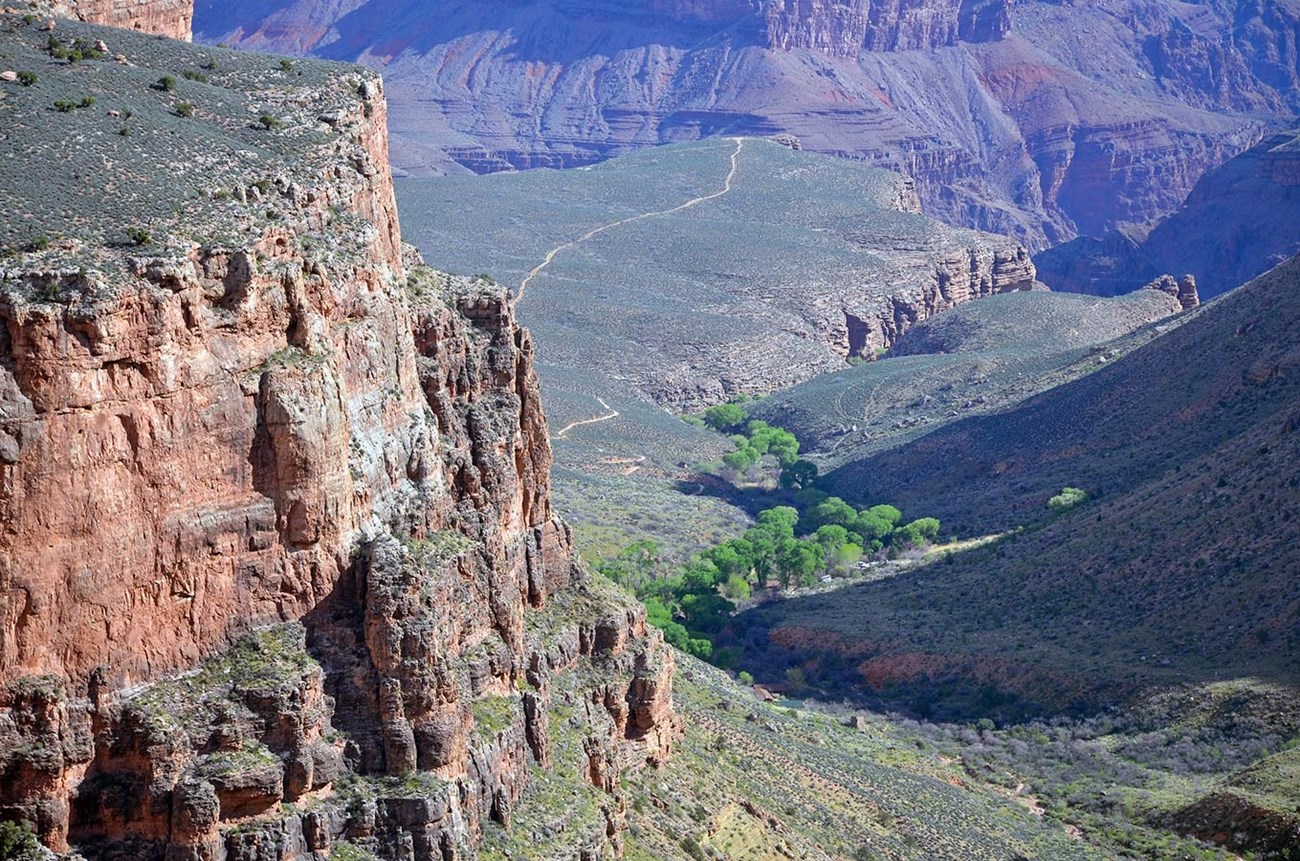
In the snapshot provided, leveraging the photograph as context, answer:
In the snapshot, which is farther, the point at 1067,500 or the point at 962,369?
the point at 962,369

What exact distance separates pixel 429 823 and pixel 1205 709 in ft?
143

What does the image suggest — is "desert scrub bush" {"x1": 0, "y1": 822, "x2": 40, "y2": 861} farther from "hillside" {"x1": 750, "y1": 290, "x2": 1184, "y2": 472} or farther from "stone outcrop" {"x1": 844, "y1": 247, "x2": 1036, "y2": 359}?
"stone outcrop" {"x1": 844, "y1": 247, "x2": 1036, "y2": 359}

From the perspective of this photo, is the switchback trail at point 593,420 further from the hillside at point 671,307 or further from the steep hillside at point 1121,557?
the steep hillside at point 1121,557

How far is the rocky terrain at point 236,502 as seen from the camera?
1583 inches

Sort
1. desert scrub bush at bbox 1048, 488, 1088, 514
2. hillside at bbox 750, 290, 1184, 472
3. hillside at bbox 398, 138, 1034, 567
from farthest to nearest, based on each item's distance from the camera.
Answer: hillside at bbox 750, 290, 1184, 472
hillside at bbox 398, 138, 1034, 567
desert scrub bush at bbox 1048, 488, 1088, 514

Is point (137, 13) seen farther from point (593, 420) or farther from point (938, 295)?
point (938, 295)

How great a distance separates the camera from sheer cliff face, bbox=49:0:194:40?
5853 cm

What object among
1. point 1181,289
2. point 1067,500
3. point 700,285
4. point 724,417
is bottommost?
point 724,417

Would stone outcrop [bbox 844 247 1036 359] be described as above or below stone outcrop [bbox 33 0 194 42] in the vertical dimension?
below

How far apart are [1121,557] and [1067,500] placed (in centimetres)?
1381

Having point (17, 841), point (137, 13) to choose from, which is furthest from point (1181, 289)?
point (17, 841)

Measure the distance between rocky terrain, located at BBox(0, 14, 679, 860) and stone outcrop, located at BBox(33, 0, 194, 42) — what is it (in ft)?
16.4

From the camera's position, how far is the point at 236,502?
4312cm

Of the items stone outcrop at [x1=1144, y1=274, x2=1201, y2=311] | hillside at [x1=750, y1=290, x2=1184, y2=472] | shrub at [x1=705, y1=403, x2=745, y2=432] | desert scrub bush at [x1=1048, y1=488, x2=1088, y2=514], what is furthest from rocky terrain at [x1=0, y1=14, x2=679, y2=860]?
stone outcrop at [x1=1144, y1=274, x2=1201, y2=311]
